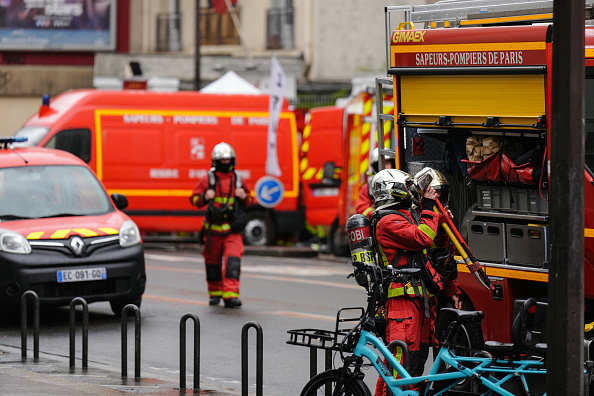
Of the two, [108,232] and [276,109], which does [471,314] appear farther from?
[276,109]

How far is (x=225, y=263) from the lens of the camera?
13.9 metres

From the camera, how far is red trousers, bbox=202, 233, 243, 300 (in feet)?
45.6

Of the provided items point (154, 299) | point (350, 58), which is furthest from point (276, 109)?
point (350, 58)

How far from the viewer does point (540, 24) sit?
8820 mm

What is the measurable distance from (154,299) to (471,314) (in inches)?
334

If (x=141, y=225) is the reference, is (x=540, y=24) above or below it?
above

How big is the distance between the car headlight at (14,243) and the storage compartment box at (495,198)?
5.10 m

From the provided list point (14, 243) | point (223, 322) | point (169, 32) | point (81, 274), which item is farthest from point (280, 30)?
point (14, 243)

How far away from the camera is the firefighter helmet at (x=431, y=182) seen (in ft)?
26.9

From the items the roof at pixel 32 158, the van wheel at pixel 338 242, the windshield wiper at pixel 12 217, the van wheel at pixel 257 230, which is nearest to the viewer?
the windshield wiper at pixel 12 217

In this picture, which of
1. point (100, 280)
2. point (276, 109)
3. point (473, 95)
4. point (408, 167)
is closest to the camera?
point (473, 95)

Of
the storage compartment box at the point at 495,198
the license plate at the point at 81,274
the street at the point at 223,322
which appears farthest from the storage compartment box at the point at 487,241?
the license plate at the point at 81,274

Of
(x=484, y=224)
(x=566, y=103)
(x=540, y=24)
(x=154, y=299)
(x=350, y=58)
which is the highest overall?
(x=350, y=58)

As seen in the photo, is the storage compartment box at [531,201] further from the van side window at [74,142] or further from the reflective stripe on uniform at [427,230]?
the van side window at [74,142]
